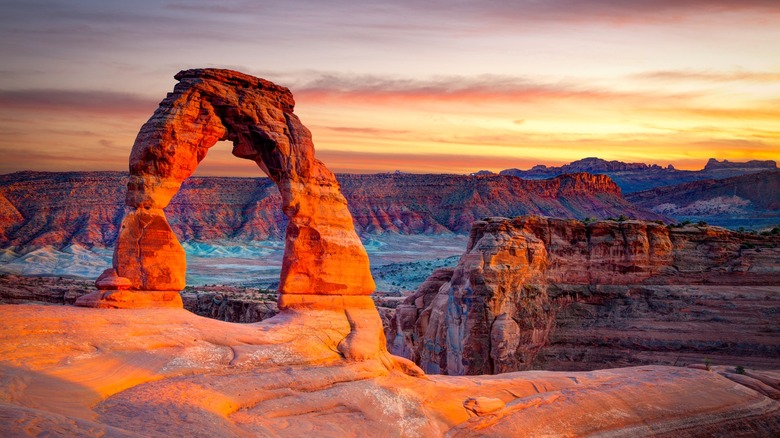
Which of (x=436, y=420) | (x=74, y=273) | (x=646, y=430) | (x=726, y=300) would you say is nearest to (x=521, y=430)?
(x=436, y=420)

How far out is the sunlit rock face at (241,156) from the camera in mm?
17969

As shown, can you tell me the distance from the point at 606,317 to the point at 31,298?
2994 centimetres

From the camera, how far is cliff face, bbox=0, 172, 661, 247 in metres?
109

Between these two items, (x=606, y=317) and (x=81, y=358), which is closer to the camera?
(x=81, y=358)

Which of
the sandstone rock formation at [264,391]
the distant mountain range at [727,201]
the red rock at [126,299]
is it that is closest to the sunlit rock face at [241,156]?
the red rock at [126,299]

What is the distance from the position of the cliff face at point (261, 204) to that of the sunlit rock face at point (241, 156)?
91.1m

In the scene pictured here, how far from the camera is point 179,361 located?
15594 mm

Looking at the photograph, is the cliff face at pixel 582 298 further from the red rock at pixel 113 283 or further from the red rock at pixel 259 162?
the red rock at pixel 113 283

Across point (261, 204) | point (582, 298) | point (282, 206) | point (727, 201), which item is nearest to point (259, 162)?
point (282, 206)

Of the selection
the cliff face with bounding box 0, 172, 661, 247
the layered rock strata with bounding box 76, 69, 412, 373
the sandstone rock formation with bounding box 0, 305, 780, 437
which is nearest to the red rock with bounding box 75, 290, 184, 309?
the layered rock strata with bounding box 76, 69, 412, 373

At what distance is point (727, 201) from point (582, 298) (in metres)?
124

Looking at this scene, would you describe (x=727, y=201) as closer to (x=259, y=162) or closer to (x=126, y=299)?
(x=259, y=162)

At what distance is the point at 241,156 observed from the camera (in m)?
20.3

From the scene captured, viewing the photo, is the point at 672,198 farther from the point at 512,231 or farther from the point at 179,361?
the point at 179,361
